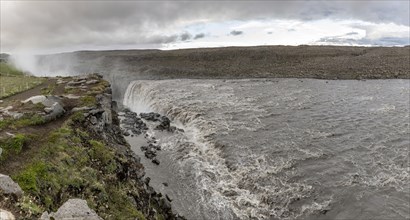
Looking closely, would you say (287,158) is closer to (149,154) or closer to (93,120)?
(149,154)

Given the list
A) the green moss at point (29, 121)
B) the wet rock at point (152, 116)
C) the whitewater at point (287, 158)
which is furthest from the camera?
the wet rock at point (152, 116)

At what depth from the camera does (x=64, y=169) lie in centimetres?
1479

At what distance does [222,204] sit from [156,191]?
4.82 meters

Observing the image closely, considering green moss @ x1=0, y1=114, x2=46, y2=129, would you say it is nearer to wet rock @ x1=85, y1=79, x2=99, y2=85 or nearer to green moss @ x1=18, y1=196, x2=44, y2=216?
green moss @ x1=18, y1=196, x2=44, y2=216

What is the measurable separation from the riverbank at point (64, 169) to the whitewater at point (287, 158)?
12.0ft

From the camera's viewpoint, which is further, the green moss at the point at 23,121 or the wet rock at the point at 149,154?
the wet rock at the point at 149,154

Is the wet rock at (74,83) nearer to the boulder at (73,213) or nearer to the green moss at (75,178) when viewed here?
the green moss at (75,178)

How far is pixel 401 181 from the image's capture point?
20453 mm

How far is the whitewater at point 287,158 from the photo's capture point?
1880cm

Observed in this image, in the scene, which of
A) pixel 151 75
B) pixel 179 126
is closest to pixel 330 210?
pixel 179 126

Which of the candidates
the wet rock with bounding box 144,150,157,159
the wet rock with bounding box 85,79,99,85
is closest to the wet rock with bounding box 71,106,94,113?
the wet rock with bounding box 144,150,157,159

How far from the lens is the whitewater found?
18.8 metres

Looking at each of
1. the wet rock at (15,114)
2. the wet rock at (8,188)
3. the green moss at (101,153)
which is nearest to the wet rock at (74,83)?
the wet rock at (15,114)

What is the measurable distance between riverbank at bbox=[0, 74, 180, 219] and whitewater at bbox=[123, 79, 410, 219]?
367 cm
